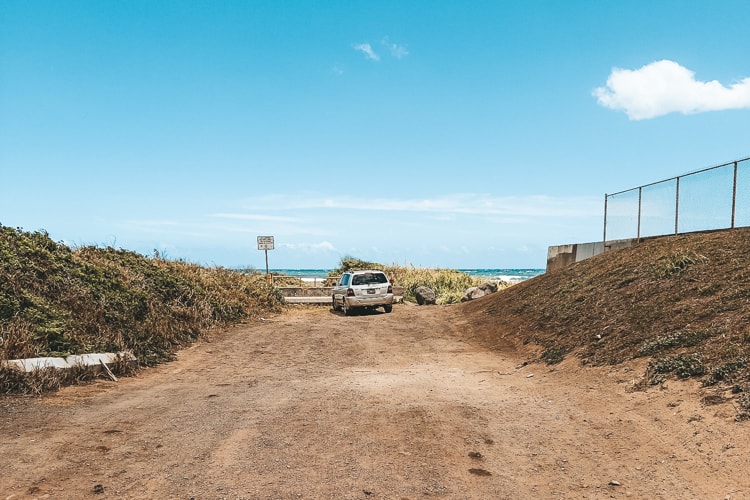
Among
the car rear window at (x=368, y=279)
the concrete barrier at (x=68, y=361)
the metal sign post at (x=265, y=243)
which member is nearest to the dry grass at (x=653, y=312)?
the car rear window at (x=368, y=279)

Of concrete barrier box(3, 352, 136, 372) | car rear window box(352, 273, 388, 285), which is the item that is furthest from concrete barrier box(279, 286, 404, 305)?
concrete barrier box(3, 352, 136, 372)

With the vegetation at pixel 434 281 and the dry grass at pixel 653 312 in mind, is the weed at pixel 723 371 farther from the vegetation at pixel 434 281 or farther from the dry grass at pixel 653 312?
the vegetation at pixel 434 281

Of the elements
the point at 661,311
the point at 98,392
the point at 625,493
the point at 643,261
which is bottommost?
the point at 98,392

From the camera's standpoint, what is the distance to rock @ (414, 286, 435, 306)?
26828 mm

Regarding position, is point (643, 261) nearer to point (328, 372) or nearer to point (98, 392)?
point (328, 372)

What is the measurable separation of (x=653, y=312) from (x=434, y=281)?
19755 millimetres

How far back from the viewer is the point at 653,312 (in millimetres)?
10602

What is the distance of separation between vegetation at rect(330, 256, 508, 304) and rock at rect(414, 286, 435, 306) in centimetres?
37

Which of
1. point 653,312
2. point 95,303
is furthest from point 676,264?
point 95,303

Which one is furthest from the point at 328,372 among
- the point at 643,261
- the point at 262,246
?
the point at 262,246

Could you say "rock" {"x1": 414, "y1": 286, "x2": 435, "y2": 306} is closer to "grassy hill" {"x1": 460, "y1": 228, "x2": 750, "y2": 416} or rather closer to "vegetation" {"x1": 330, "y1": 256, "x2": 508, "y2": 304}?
"vegetation" {"x1": 330, "y1": 256, "x2": 508, "y2": 304}

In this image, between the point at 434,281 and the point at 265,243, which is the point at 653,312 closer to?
the point at 434,281

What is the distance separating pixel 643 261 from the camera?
1507 cm

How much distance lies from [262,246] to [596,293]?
1934cm
